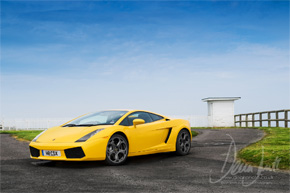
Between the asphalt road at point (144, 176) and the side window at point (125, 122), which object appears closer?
the asphalt road at point (144, 176)

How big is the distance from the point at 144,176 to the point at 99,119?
8.13 ft

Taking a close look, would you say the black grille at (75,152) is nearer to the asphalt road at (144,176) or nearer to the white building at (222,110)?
the asphalt road at (144,176)

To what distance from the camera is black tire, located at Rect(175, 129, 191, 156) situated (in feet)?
31.5

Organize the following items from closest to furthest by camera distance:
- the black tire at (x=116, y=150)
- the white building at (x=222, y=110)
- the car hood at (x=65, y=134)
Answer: the car hood at (x=65, y=134) → the black tire at (x=116, y=150) → the white building at (x=222, y=110)

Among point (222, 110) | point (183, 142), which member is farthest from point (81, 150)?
point (222, 110)

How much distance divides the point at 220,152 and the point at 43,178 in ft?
17.4

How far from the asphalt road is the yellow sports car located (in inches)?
11.7

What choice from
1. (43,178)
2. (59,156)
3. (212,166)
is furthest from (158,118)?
(43,178)

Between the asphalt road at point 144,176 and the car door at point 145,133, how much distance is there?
39cm

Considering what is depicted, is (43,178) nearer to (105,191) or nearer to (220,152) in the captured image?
(105,191)

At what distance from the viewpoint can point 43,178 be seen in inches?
265

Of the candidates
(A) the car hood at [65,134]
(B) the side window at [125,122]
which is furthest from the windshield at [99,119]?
(A) the car hood at [65,134]

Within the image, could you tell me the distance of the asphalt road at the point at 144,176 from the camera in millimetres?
5832

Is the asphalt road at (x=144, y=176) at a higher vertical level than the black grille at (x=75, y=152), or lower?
lower
